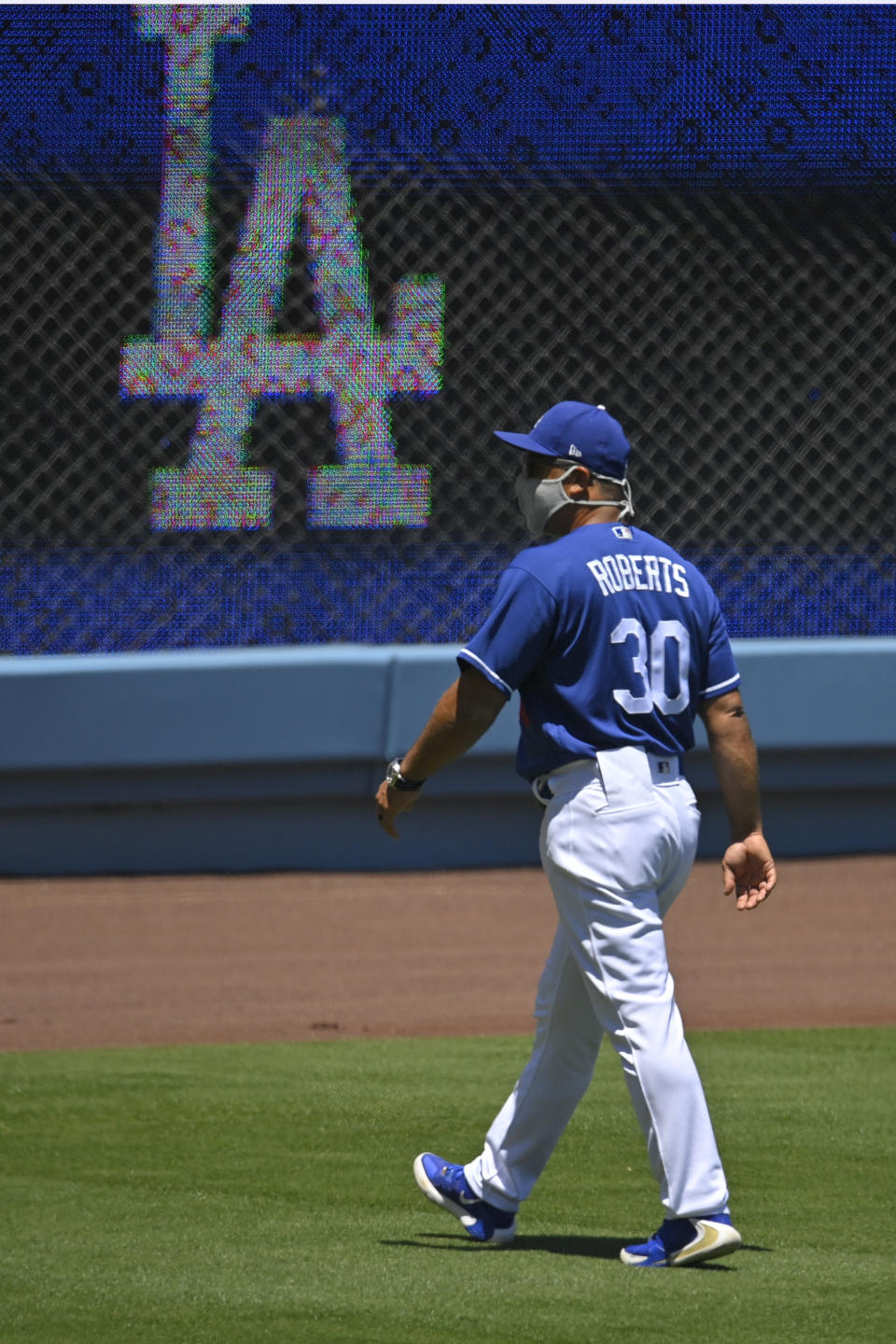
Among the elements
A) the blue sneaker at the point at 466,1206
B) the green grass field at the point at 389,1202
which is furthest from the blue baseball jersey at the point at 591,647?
the green grass field at the point at 389,1202

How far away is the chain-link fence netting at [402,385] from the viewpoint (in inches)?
293

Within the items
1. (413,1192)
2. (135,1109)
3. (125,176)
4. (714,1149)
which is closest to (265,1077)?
(135,1109)

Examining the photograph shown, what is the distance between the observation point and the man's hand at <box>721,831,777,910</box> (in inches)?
151

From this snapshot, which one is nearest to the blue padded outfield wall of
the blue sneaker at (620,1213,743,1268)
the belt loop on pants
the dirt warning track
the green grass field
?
the dirt warning track

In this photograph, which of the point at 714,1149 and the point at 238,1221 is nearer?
the point at 714,1149

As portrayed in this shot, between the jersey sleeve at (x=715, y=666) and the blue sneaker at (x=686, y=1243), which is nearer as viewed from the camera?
the blue sneaker at (x=686, y=1243)

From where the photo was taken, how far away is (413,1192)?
4.32 meters

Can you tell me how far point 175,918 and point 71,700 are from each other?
3.48 ft

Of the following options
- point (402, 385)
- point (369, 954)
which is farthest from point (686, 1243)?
point (402, 385)

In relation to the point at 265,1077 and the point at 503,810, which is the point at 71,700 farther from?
the point at 265,1077

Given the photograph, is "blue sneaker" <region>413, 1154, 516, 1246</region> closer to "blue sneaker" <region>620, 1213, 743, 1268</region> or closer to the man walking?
the man walking

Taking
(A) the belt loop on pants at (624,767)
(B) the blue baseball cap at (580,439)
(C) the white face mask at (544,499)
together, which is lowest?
(A) the belt loop on pants at (624,767)

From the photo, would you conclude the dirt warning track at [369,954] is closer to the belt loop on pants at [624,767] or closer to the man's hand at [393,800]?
the man's hand at [393,800]

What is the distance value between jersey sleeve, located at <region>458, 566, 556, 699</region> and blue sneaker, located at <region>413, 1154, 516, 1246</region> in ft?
3.23
